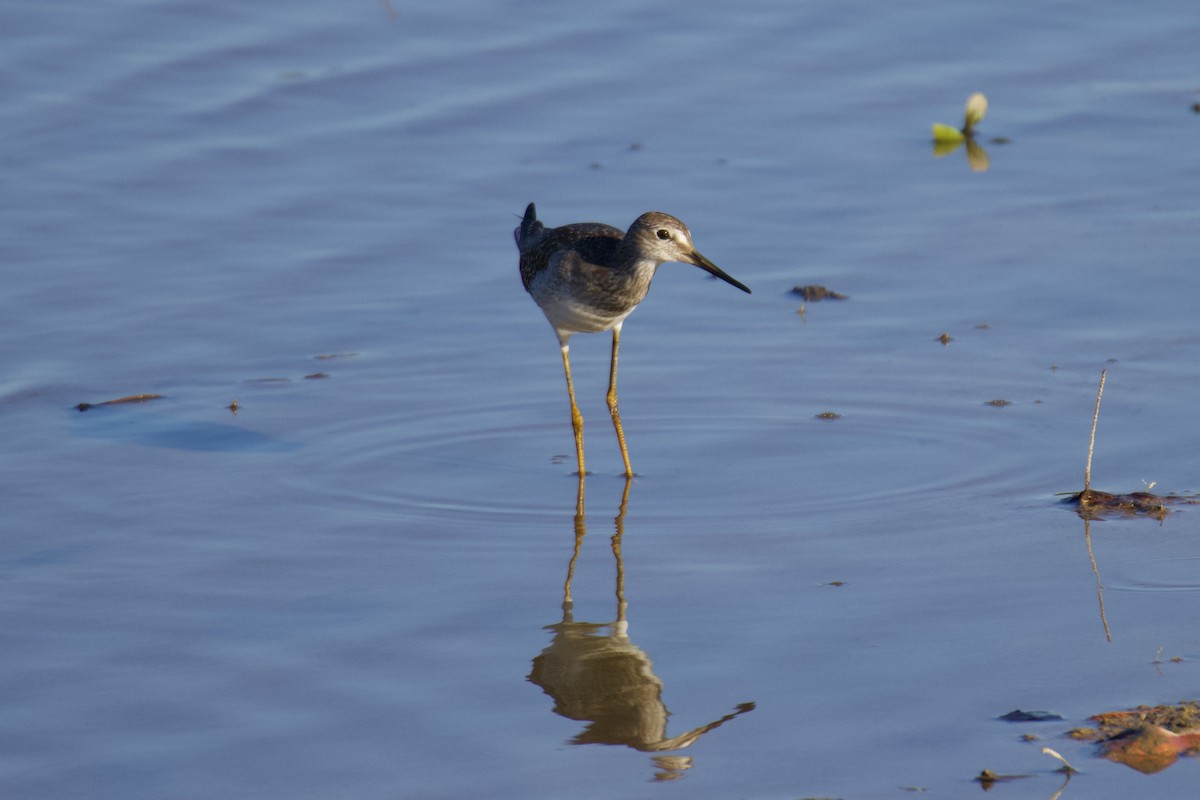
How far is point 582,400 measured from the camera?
821 centimetres

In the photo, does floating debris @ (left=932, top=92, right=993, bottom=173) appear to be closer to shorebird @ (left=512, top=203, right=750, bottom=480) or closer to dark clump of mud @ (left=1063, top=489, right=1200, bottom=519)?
shorebird @ (left=512, top=203, right=750, bottom=480)

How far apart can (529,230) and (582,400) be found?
97 centimetres

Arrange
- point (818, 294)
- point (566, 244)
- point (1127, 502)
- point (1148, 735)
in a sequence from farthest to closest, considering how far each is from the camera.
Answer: point (818, 294), point (566, 244), point (1127, 502), point (1148, 735)

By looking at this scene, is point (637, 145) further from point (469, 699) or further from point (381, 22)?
point (469, 699)

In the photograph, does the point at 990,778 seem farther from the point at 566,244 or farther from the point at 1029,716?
the point at 566,244

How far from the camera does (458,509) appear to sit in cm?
683

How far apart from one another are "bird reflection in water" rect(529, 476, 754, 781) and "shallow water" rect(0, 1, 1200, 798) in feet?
0.07

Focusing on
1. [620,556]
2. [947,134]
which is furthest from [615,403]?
→ [947,134]

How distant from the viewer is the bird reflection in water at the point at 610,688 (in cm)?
495

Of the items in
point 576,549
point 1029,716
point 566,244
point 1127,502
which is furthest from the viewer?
point 566,244

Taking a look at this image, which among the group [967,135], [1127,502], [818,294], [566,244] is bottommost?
[1127,502]

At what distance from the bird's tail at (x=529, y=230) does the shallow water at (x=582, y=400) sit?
1.59 feet

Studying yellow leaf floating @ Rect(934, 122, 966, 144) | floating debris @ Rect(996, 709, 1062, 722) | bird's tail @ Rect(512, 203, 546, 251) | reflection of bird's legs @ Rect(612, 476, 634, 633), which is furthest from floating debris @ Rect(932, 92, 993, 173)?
floating debris @ Rect(996, 709, 1062, 722)

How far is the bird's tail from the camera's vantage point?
8.45m
